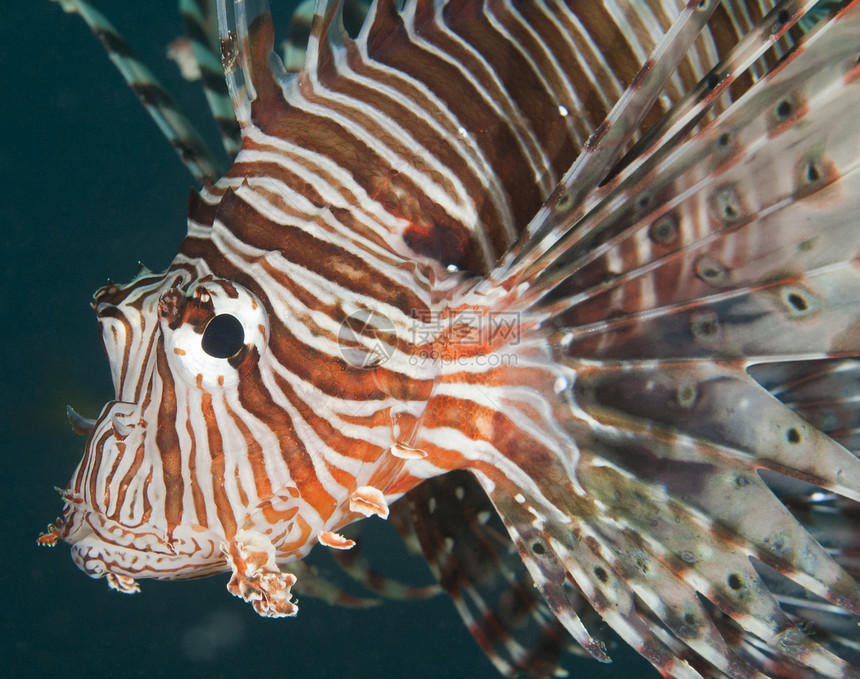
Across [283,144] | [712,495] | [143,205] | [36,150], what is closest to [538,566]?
[712,495]

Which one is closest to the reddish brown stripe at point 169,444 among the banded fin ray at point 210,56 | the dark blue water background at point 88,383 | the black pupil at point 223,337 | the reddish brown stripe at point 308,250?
the black pupil at point 223,337

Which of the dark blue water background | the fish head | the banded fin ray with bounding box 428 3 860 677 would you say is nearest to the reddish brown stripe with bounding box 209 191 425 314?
the fish head

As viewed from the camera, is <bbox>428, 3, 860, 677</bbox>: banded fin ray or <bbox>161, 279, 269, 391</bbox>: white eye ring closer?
<bbox>428, 3, 860, 677</bbox>: banded fin ray

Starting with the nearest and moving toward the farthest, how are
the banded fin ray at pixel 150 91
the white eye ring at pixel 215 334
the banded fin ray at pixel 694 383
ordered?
the banded fin ray at pixel 694 383, the white eye ring at pixel 215 334, the banded fin ray at pixel 150 91

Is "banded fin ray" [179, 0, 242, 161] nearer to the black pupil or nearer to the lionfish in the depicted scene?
the lionfish

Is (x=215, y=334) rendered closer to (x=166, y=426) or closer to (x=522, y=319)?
(x=166, y=426)

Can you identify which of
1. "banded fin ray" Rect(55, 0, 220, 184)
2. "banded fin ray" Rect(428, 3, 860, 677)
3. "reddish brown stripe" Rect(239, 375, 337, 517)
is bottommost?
"banded fin ray" Rect(428, 3, 860, 677)

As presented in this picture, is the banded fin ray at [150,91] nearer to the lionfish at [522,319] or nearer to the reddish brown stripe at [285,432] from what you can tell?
the lionfish at [522,319]

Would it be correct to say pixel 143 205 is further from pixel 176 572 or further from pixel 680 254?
pixel 680 254

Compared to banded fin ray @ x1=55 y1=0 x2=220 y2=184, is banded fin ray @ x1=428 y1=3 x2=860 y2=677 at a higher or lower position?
lower

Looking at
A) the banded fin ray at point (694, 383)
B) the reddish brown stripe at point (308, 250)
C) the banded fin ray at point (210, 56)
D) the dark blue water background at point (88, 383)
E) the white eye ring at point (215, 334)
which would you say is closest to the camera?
the banded fin ray at point (694, 383)
